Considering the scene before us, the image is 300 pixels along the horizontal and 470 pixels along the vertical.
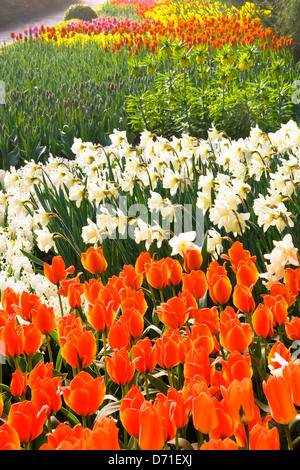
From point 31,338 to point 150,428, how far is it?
63 centimetres

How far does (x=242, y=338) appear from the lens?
4.52 ft

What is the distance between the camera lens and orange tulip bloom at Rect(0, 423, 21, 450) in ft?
3.43

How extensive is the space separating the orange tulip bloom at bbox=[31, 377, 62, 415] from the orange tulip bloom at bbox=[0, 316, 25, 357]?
0.79 feet

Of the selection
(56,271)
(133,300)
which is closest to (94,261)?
(56,271)

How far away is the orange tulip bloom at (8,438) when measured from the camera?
3.43 ft

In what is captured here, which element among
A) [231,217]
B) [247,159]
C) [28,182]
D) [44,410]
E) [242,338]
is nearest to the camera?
[44,410]

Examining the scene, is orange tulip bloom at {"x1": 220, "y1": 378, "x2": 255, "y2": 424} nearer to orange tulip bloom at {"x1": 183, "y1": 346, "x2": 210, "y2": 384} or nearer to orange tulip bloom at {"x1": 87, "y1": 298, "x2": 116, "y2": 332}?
orange tulip bloom at {"x1": 183, "y1": 346, "x2": 210, "y2": 384}

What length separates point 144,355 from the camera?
134 cm

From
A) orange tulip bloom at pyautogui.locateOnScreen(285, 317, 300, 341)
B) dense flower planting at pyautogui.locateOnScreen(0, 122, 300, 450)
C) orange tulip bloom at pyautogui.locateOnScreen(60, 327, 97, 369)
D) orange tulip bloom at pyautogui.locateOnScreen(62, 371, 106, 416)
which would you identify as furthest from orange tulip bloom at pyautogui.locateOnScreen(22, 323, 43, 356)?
orange tulip bloom at pyautogui.locateOnScreen(285, 317, 300, 341)

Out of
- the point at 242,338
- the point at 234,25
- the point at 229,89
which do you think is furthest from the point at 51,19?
the point at 242,338

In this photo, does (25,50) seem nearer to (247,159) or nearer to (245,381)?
(247,159)

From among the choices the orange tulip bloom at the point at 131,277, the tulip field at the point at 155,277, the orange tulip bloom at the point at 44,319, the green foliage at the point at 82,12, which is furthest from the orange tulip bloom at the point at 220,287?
the green foliage at the point at 82,12

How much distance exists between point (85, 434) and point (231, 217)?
135cm
